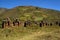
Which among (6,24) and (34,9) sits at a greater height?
(34,9)

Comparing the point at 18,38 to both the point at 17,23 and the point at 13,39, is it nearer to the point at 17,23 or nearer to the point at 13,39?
the point at 13,39

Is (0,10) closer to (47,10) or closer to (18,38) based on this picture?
(47,10)

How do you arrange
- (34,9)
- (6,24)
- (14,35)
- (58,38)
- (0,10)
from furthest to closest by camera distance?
(0,10) → (34,9) → (6,24) → (14,35) → (58,38)

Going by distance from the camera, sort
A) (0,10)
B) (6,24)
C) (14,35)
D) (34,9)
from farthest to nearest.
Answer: (0,10)
(34,9)
(6,24)
(14,35)

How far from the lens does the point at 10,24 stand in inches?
1474

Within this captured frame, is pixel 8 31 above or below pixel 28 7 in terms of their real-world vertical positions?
below

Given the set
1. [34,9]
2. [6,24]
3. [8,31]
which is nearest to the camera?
[8,31]

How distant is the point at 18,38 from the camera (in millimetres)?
26875

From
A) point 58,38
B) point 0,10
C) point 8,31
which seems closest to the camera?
point 58,38

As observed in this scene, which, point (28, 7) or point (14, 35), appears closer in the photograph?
point (14, 35)

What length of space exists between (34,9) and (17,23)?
56.3 meters

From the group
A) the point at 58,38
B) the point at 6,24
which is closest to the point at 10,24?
the point at 6,24

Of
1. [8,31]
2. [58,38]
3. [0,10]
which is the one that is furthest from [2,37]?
[0,10]

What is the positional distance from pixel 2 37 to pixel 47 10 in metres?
70.1
